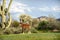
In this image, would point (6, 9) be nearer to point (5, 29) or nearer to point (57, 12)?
point (5, 29)

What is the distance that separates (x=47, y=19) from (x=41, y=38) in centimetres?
32

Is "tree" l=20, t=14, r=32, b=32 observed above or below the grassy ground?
above

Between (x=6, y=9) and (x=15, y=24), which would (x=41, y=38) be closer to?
(x=15, y=24)

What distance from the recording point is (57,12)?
2.64 meters

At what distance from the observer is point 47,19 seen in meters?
2.64

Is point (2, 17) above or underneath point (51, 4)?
underneath

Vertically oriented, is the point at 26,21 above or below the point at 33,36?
above

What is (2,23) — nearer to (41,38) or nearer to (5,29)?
(5,29)

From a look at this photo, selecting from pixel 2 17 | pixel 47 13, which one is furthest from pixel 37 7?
pixel 2 17

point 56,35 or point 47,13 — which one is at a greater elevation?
point 47,13

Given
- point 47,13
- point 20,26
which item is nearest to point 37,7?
point 47,13

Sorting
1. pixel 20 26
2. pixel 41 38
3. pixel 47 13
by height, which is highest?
pixel 47 13

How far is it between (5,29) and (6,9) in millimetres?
309

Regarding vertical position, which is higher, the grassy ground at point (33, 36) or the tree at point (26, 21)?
the tree at point (26, 21)
